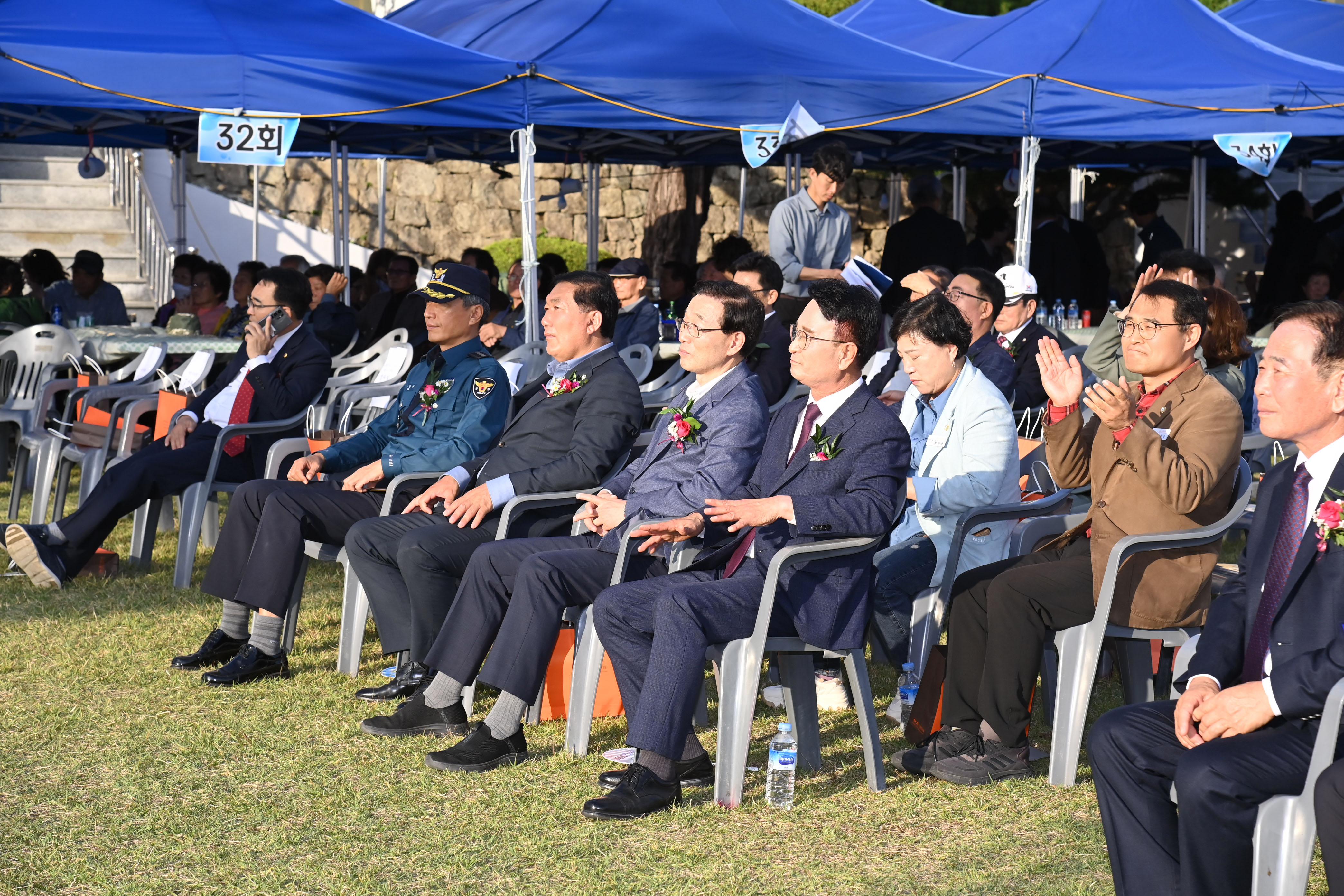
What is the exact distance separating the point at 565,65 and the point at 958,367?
4.48 meters

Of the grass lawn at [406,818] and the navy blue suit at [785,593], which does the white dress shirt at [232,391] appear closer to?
the grass lawn at [406,818]

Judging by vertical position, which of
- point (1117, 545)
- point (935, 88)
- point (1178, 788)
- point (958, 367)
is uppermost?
point (935, 88)

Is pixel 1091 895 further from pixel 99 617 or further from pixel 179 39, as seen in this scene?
pixel 179 39

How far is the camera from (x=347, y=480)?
5.15 m

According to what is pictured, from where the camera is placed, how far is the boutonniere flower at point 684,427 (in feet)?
14.0

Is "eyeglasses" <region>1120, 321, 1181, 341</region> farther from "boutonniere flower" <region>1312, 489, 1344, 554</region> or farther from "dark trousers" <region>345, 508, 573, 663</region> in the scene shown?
"dark trousers" <region>345, 508, 573, 663</region>

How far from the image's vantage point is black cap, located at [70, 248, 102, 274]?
35.2 ft

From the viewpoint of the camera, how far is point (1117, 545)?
363 cm

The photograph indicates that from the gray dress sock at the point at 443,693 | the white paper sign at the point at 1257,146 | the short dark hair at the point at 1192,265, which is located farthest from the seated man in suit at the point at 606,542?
the white paper sign at the point at 1257,146

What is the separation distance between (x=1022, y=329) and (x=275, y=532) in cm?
325

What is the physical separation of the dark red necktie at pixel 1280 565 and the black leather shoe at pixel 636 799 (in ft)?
4.84

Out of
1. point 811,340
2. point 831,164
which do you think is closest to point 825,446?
point 811,340

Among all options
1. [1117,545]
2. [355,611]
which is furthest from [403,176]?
[1117,545]

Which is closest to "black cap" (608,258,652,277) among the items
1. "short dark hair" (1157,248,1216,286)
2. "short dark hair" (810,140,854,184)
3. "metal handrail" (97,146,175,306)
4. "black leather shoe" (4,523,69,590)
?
"short dark hair" (810,140,854,184)
